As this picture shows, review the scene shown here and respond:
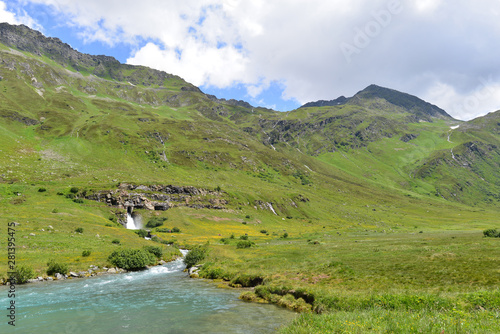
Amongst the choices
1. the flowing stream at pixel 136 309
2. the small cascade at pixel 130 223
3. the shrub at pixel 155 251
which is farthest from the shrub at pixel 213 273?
the small cascade at pixel 130 223

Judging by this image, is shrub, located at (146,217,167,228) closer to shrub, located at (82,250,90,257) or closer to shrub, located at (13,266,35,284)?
shrub, located at (82,250,90,257)

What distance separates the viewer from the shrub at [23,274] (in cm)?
3342

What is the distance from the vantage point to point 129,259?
153 ft

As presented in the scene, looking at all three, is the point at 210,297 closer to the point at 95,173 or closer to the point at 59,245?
the point at 59,245

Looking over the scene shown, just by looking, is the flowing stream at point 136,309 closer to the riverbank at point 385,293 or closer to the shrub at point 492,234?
the riverbank at point 385,293

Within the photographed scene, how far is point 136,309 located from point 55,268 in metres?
23.4

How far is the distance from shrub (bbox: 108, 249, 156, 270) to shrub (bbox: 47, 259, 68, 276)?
8332 millimetres

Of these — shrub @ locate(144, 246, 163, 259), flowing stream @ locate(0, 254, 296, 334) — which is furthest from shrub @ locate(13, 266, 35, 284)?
shrub @ locate(144, 246, 163, 259)

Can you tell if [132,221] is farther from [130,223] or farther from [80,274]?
[80,274]

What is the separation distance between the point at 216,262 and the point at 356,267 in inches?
1014

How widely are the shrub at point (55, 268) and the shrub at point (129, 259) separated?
27.3 ft

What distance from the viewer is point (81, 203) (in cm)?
10106

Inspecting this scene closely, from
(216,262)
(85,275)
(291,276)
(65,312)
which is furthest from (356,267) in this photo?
(85,275)

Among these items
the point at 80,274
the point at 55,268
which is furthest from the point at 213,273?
the point at 55,268
